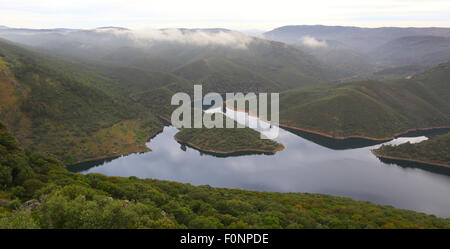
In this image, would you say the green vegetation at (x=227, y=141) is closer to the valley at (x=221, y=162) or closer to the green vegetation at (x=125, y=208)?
the valley at (x=221, y=162)

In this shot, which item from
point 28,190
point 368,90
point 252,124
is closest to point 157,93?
point 252,124

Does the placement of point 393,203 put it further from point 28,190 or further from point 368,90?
point 368,90

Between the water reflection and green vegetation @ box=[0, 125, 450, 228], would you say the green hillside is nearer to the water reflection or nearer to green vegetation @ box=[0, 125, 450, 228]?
the water reflection

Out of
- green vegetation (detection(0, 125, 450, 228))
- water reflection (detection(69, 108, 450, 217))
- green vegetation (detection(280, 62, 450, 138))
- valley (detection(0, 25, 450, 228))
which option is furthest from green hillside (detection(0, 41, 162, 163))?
green vegetation (detection(280, 62, 450, 138))

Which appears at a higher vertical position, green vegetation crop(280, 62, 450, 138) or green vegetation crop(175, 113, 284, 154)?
green vegetation crop(280, 62, 450, 138)

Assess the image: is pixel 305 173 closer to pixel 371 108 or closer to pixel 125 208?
pixel 125 208

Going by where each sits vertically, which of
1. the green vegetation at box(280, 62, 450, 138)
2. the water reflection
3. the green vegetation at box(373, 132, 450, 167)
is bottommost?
the water reflection

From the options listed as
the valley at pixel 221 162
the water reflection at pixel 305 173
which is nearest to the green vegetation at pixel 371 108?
the valley at pixel 221 162

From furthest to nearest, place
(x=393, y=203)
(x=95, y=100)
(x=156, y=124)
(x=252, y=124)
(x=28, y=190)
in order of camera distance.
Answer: (x=252, y=124) < (x=156, y=124) < (x=95, y=100) < (x=393, y=203) < (x=28, y=190)
